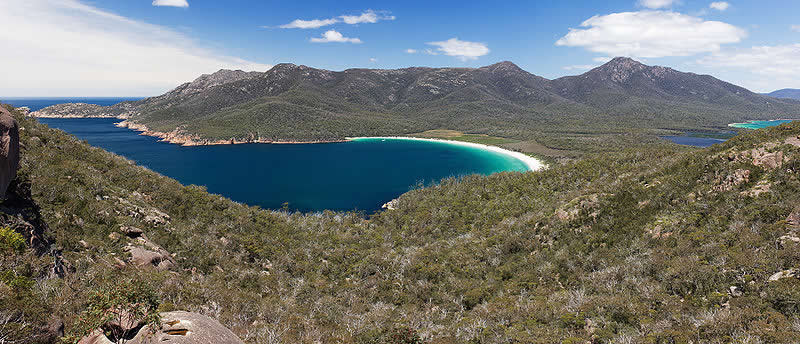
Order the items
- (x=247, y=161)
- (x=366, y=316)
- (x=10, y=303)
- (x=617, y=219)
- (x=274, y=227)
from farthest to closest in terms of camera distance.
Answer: (x=247, y=161) < (x=274, y=227) < (x=617, y=219) < (x=366, y=316) < (x=10, y=303)

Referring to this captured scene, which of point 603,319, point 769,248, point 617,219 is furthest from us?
point 617,219

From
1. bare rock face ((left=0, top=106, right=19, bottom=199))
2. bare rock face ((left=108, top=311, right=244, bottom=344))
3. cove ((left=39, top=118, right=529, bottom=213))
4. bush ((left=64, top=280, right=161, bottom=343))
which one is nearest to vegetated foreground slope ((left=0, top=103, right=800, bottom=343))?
bush ((left=64, top=280, right=161, bottom=343))

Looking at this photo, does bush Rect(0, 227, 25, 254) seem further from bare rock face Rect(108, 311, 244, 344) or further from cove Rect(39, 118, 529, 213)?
cove Rect(39, 118, 529, 213)

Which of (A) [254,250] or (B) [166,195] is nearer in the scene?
(A) [254,250]

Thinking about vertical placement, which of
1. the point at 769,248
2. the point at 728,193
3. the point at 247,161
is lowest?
the point at 247,161

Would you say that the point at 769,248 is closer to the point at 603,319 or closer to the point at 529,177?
the point at 603,319

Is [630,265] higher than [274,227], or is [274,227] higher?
[630,265]

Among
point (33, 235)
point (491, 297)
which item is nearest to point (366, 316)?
point (491, 297)
